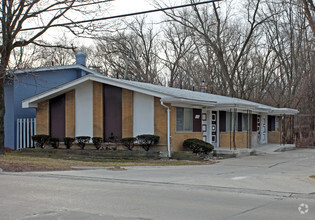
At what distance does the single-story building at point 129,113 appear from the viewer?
20297 mm

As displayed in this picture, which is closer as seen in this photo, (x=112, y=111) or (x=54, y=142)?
(x=112, y=111)

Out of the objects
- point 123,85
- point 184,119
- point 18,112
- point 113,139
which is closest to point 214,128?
point 184,119

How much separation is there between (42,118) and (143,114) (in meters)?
6.75

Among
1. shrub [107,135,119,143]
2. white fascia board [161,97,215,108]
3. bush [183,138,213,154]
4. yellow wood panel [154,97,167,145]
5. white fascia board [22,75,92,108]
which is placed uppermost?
white fascia board [22,75,92,108]

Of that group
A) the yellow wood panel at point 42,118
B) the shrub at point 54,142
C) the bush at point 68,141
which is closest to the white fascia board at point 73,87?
the yellow wood panel at point 42,118

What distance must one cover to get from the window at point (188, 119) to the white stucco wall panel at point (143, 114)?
1407mm

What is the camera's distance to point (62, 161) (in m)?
18.3

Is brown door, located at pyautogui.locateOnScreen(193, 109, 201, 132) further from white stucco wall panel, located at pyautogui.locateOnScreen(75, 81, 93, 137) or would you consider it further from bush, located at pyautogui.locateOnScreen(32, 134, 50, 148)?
bush, located at pyautogui.locateOnScreen(32, 134, 50, 148)

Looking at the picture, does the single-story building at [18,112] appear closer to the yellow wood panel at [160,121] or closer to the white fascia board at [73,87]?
the white fascia board at [73,87]

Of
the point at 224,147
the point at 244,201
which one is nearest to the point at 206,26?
the point at 224,147

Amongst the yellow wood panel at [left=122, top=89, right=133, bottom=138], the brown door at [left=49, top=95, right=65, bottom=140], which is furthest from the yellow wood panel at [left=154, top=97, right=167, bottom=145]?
the brown door at [left=49, top=95, right=65, bottom=140]

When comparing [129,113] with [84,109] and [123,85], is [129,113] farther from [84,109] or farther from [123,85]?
[84,109]

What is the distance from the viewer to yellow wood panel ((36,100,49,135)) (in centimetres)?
2352

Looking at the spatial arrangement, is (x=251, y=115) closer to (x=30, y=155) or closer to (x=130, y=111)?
(x=130, y=111)
